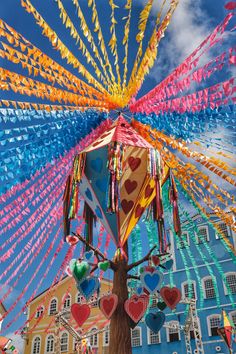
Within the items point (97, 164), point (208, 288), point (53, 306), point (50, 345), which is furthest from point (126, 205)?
point (50, 345)

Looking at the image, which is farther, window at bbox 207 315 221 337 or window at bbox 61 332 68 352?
window at bbox 61 332 68 352

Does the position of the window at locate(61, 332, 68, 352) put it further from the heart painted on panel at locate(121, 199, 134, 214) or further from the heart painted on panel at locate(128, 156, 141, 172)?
the heart painted on panel at locate(128, 156, 141, 172)

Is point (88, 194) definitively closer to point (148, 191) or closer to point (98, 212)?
point (98, 212)

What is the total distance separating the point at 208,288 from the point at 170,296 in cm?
1647

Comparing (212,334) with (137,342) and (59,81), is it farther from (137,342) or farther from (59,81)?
(59,81)

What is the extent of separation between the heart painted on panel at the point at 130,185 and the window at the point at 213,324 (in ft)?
52.7

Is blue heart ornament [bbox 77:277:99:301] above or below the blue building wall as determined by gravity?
below

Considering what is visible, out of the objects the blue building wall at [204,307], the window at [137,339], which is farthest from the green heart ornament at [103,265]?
the window at [137,339]

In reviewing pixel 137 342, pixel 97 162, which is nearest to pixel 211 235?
pixel 137 342

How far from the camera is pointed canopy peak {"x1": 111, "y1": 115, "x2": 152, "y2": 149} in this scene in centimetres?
582

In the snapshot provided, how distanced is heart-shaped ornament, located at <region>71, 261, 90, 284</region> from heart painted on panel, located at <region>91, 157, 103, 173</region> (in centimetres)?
130

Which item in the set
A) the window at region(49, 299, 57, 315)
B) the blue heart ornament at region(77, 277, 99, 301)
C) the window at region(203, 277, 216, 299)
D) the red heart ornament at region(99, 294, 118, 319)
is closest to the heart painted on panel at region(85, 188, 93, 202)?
the blue heart ornament at region(77, 277, 99, 301)

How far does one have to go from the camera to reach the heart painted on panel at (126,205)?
5.75 metres

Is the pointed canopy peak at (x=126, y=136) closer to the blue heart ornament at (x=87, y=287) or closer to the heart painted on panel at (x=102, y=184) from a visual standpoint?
the heart painted on panel at (x=102, y=184)
